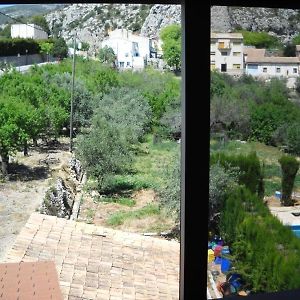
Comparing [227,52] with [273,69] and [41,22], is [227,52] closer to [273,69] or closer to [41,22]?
[273,69]

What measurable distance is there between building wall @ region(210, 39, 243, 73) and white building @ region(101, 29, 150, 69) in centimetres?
32

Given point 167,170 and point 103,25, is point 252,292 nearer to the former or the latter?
point 167,170

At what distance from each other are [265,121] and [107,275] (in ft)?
3.64

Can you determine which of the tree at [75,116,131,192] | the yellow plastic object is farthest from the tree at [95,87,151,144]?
the yellow plastic object

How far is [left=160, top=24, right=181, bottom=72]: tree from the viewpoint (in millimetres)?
2365

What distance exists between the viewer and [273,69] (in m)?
2.58

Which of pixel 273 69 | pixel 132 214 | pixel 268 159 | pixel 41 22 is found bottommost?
pixel 132 214

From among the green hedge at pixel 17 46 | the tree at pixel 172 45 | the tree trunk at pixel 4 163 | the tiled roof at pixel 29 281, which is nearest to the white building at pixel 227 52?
the tree at pixel 172 45

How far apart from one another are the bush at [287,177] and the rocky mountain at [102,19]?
36.4 inches

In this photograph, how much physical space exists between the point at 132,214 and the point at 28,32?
3.24ft

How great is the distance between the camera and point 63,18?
235cm

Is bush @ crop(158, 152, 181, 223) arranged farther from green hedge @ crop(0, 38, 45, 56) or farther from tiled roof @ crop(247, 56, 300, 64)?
green hedge @ crop(0, 38, 45, 56)

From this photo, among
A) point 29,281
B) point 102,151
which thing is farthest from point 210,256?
point 29,281

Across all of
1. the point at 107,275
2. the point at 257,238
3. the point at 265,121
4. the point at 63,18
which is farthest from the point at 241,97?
the point at 107,275
